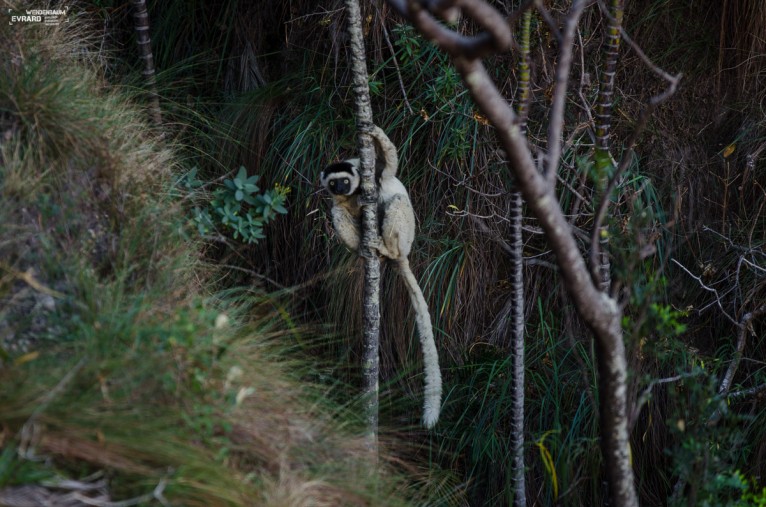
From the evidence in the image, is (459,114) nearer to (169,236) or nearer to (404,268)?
(404,268)

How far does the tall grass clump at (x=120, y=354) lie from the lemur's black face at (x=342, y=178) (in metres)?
0.73

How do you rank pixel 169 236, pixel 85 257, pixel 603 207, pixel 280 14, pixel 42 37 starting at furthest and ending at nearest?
pixel 280 14, pixel 42 37, pixel 169 236, pixel 85 257, pixel 603 207

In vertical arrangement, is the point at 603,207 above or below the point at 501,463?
above

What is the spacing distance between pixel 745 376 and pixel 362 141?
3174mm

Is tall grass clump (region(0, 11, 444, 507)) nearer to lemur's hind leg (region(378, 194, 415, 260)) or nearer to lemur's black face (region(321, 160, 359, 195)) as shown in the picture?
lemur's black face (region(321, 160, 359, 195))

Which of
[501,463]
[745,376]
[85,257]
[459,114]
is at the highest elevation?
[459,114]

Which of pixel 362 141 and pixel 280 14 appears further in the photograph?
pixel 280 14

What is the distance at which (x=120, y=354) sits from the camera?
7.69 feet

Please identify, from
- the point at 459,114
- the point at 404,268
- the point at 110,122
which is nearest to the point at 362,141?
the point at 404,268

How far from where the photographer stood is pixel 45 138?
3447mm

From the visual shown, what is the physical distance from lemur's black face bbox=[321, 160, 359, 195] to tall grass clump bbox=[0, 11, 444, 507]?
2.39 ft

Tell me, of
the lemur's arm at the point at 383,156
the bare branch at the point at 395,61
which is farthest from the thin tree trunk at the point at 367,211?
the bare branch at the point at 395,61

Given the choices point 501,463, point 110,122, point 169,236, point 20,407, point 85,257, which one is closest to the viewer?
point 20,407

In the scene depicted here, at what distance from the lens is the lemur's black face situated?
3.76 meters
